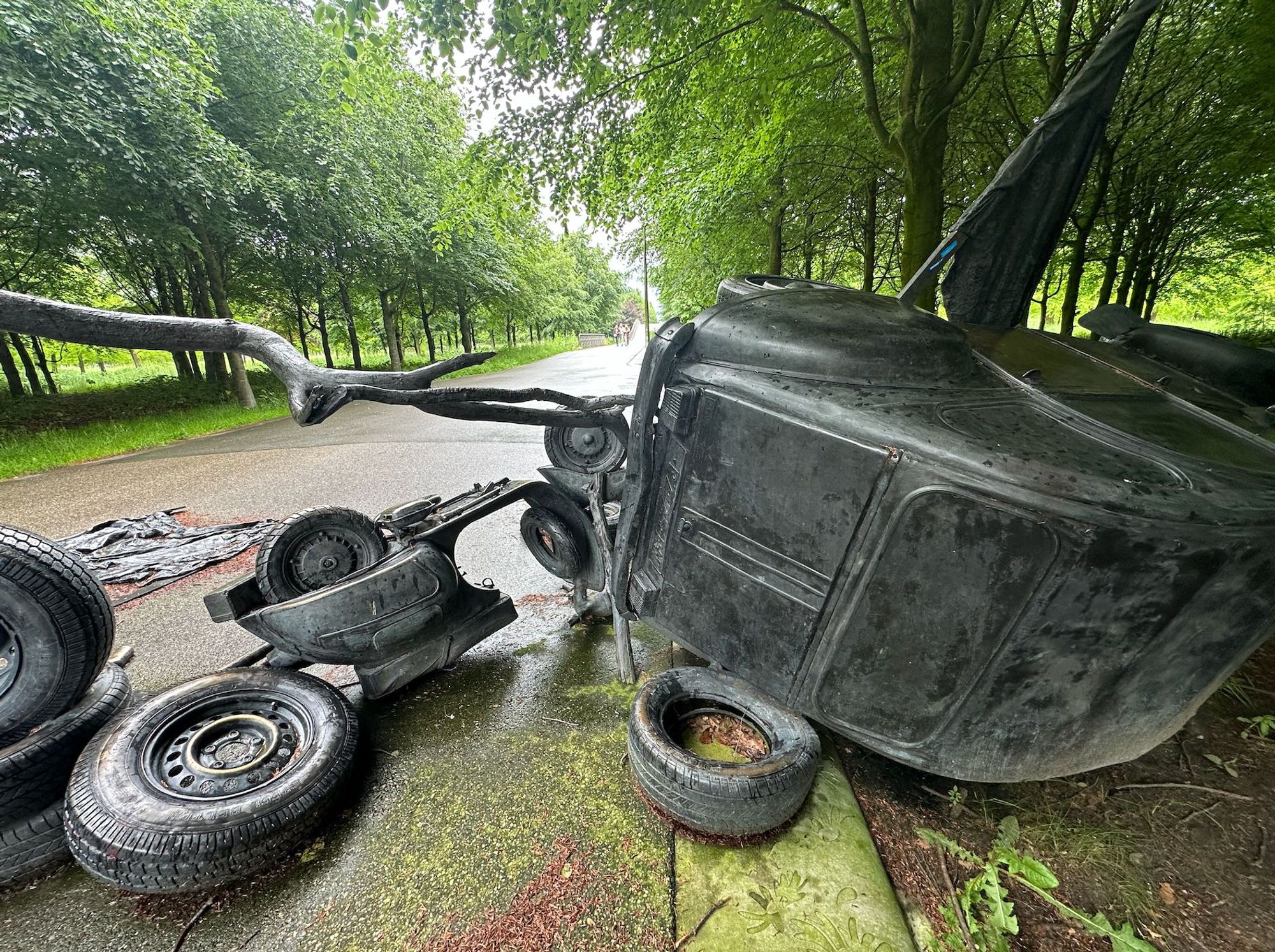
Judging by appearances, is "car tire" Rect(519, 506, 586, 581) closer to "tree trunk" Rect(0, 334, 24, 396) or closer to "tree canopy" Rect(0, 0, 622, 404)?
"tree canopy" Rect(0, 0, 622, 404)

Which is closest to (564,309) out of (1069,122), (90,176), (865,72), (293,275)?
(293,275)

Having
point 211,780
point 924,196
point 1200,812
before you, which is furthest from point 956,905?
point 924,196

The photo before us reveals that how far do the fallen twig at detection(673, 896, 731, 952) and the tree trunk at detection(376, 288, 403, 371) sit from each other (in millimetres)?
17316

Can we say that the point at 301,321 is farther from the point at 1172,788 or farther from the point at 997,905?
the point at 1172,788

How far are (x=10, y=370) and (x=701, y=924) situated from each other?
18.4m

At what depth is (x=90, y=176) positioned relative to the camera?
7.67 m

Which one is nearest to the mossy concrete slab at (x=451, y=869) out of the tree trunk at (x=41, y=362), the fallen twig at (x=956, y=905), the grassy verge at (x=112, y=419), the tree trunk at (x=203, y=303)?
the fallen twig at (x=956, y=905)

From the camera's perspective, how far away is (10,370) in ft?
37.5

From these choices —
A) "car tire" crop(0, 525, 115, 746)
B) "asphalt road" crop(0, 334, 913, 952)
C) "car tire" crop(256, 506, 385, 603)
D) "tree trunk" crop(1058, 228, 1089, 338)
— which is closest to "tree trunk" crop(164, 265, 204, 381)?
"car tire" crop(256, 506, 385, 603)

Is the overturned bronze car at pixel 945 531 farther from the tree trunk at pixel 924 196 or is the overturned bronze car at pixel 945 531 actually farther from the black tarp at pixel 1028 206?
the tree trunk at pixel 924 196

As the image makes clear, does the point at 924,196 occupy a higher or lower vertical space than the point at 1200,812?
higher

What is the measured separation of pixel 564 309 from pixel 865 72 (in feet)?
104

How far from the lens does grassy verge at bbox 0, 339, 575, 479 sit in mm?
7031

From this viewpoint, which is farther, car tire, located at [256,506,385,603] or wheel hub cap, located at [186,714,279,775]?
car tire, located at [256,506,385,603]
